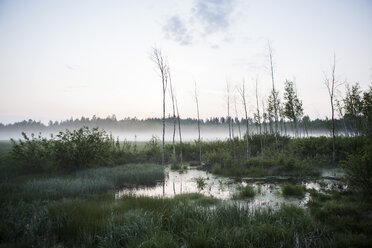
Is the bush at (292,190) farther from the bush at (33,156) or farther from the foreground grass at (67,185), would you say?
the bush at (33,156)

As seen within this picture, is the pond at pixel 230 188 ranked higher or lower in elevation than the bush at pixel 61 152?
lower

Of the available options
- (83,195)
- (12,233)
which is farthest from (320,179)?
(12,233)

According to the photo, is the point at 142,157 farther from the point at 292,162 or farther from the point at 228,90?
the point at 292,162

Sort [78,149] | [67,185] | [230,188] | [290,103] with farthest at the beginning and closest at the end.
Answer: [290,103]
[78,149]
[230,188]
[67,185]

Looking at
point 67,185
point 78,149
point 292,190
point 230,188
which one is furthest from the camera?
point 78,149

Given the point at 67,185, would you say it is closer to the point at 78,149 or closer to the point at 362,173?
the point at 78,149

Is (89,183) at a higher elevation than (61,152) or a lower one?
lower

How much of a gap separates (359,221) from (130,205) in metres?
6.53

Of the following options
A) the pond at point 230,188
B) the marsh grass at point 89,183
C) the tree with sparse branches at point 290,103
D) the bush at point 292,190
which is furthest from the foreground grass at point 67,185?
the tree with sparse branches at point 290,103

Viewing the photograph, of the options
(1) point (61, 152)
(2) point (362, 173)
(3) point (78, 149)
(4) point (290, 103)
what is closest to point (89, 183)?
(3) point (78, 149)

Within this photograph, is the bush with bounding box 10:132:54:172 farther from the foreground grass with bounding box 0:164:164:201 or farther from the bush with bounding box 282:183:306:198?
the bush with bounding box 282:183:306:198

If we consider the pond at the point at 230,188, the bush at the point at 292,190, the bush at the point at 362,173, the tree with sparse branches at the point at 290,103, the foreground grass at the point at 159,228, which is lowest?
the pond at the point at 230,188

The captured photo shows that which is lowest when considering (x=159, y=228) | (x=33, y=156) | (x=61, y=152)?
(x=159, y=228)

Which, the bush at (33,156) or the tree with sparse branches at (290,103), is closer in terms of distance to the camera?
the bush at (33,156)
